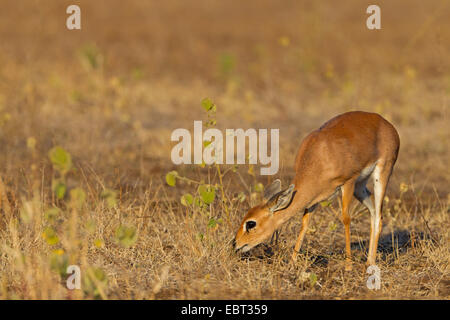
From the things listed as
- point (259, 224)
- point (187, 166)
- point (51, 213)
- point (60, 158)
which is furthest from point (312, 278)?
point (187, 166)

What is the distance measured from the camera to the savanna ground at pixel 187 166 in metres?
5.14

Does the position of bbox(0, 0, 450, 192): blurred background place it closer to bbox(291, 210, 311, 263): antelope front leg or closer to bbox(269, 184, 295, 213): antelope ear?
bbox(291, 210, 311, 263): antelope front leg

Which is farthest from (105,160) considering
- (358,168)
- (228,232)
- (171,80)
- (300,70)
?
Result: (300,70)

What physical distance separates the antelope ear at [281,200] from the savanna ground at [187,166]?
0.44 meters

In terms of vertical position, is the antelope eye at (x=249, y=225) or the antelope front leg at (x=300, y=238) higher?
the antelope eye at (x=249, y=225)

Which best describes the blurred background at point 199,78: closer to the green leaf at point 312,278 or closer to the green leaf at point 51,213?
the green leaf at point 312,278

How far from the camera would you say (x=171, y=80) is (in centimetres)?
1476

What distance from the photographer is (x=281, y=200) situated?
539 cm

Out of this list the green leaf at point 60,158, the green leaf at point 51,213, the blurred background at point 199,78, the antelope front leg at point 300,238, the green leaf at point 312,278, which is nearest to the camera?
the green leaf at point 60,158

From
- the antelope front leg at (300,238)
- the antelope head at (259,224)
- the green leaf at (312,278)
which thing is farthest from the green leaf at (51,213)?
the antelope front leg at (300,238)

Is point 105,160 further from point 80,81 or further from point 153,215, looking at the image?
point 80,81

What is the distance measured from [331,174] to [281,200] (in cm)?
49

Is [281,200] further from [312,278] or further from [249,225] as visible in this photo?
[312,278]

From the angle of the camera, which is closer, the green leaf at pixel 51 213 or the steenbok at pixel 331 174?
the green leaf at pixel 51 213
